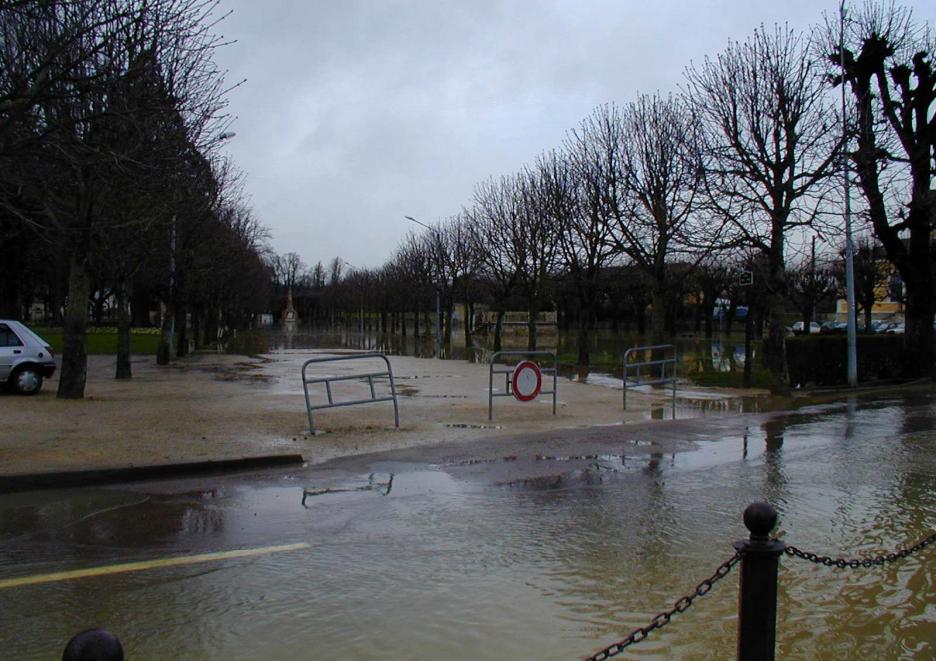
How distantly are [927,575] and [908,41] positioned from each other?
2036 cm

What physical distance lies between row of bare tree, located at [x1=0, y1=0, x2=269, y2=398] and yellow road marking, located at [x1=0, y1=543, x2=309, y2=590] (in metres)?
4.82

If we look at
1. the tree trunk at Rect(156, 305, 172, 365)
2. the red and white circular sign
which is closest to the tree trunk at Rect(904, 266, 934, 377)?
the red and white circular sign

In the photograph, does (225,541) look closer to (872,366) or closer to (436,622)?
(436,622)

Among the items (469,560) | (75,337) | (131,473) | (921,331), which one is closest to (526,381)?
(131,473)

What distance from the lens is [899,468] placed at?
8.98 meters

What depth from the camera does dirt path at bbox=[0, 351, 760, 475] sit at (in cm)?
929

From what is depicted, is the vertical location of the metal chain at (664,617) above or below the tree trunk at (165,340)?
below

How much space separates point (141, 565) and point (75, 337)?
11.0 m

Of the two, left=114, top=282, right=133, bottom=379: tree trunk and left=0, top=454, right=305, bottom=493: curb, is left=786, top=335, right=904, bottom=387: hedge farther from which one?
left=114, top=282, right=133, bottom=379: tree trunk

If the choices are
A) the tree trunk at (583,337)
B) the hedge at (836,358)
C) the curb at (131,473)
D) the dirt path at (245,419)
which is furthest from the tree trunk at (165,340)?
the hedge at (836,358)

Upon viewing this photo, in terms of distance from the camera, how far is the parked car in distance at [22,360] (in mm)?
15117

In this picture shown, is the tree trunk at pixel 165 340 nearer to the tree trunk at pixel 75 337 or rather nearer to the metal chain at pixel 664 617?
the tree trunk at pixel 75 337

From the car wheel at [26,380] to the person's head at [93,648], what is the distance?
50.3 ft

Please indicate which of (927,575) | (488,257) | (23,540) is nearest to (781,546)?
(927,575)
